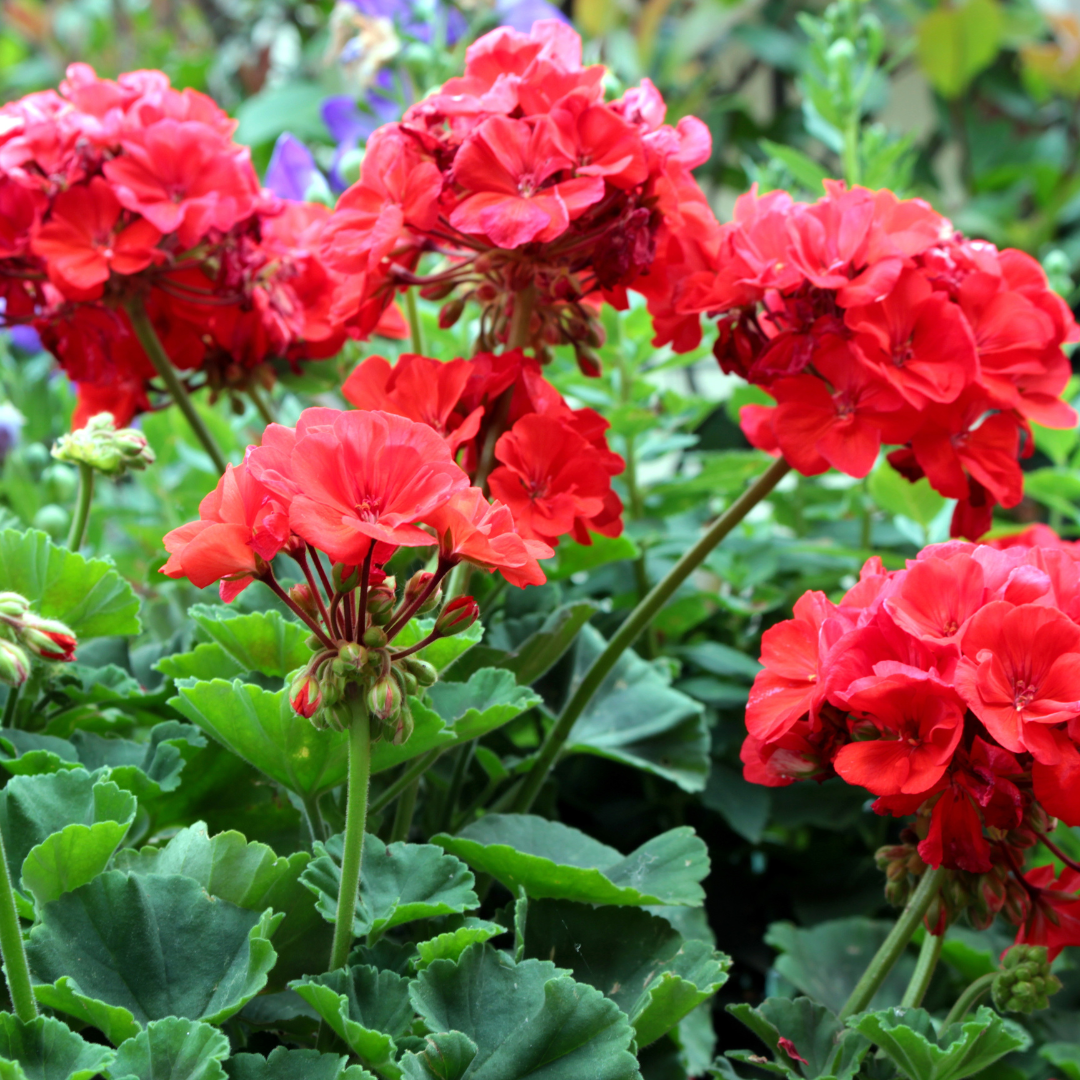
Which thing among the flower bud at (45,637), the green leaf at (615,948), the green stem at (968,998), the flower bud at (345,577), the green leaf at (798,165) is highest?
the green leaf at (798,165)

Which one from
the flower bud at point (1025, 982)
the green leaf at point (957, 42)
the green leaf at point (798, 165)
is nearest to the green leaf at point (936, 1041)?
the flower bud at point (1025, 982)

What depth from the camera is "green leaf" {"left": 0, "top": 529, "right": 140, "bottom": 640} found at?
1.79ft

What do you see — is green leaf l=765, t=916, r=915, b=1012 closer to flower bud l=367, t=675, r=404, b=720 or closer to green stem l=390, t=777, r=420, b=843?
green stem l=390, t=777, r=420, b=843

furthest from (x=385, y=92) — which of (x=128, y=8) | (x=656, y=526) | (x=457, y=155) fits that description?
(x=128, y=8)

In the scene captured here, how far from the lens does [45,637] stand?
372 mm

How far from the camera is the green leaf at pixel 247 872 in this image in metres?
0.45

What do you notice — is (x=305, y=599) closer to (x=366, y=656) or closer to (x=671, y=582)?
(x=366, y=656)

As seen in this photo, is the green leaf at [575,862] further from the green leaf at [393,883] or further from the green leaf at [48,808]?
the green leaf at [48,808]

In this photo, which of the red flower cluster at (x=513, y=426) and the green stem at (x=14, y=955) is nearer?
the green stem at (x=14, y=955)

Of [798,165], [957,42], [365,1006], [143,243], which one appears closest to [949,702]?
[365,1006]

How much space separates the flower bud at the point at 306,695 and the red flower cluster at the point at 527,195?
0.21 meters

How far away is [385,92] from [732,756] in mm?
658

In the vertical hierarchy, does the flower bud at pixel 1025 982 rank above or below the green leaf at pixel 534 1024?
below

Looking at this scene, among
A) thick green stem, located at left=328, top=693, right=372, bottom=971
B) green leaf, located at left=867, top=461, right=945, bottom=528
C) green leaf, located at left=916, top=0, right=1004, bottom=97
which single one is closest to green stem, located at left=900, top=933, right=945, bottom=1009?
thick green stem, located at left=328, top=693, right=372, bottom=971
